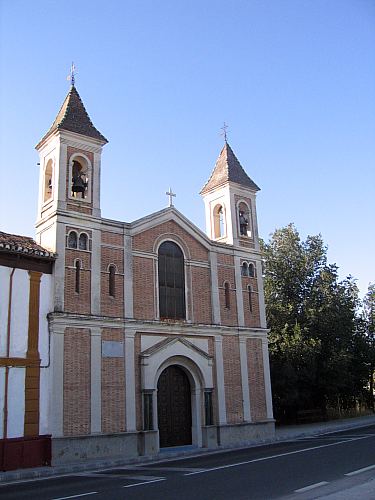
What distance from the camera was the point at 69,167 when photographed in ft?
65.3

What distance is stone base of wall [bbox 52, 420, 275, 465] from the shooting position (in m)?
16.9

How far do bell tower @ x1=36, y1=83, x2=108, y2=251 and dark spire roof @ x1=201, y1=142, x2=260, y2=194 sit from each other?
6.96m

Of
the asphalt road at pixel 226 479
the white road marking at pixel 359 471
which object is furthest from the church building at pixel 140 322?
the white road marking at pixel 359 471

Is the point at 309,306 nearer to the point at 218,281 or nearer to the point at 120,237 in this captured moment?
the point at 218,281

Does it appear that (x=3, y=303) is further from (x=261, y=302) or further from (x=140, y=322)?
(x=261, y=302)

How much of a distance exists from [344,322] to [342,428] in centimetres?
826

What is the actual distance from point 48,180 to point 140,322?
21.5ft

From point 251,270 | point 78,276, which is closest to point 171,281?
point 78,276

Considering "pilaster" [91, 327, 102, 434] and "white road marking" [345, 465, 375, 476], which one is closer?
"white road marking" [345, 465, 375, 476]

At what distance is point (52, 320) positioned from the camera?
17.7 metres

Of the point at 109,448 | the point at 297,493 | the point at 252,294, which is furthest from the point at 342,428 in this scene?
the point at 297,493

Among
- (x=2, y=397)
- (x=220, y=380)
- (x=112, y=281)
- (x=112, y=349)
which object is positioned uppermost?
(x=112, y=281)

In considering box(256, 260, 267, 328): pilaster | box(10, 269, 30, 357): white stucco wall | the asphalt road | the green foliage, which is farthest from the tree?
box(10, 269, 30, 357): white stucco wall

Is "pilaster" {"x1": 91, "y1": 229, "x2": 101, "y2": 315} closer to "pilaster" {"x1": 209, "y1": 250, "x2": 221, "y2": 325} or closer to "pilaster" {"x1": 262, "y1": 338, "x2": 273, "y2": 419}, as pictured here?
"pilaster" {"x1": 209, "y1": 250, "x2": 221, "y2": 325}
